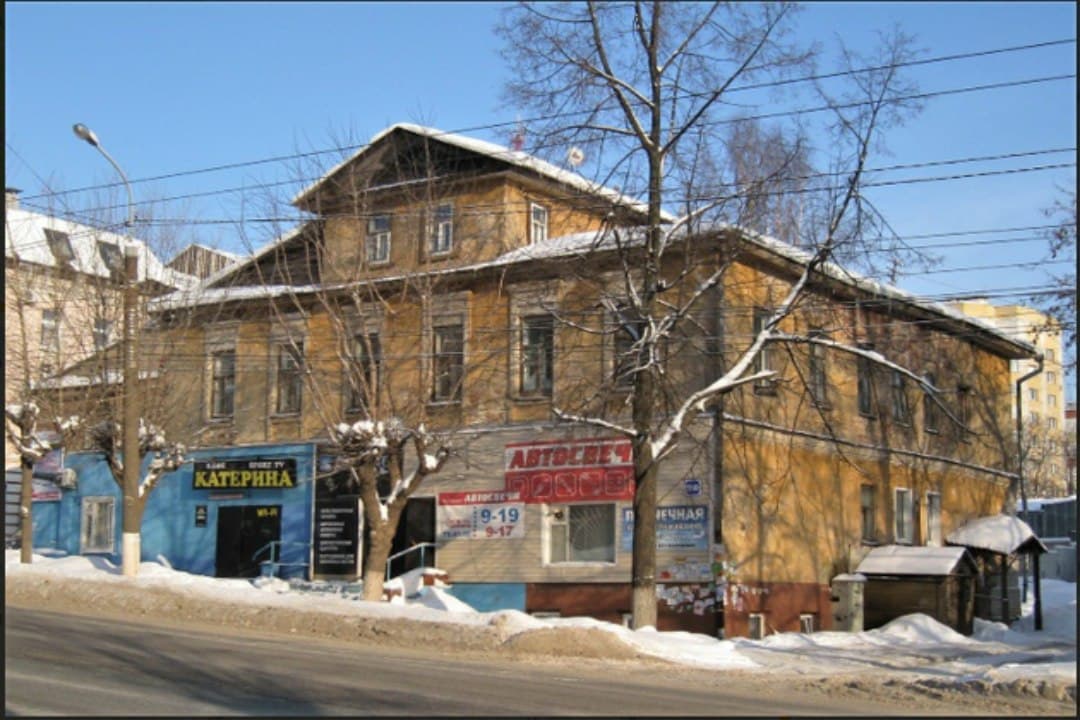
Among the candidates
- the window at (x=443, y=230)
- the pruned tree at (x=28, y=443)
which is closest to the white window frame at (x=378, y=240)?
the window at (x=443, y=230)

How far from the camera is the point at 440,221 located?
29.6 m

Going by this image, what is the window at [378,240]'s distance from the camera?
3050 centimetres

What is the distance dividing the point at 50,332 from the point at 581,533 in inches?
552

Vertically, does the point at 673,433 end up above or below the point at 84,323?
below

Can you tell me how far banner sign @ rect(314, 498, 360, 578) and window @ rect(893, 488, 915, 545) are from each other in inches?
527

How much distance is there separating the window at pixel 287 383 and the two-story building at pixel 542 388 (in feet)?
0.17

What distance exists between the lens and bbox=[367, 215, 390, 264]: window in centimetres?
3050

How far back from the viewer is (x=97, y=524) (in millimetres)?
35594

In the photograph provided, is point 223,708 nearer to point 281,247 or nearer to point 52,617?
point 52,617

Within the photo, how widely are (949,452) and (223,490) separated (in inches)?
763

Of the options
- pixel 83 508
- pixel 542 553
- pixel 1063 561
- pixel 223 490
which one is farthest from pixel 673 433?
pixel 1063 561

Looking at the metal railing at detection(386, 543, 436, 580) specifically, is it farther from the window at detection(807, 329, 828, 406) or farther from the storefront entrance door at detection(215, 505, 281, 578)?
the window at detection(807, 329, 828, 406)

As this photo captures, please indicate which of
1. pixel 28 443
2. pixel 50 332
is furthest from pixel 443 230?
pixel 28 443

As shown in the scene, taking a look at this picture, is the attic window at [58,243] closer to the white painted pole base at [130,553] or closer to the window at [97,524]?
the window at [97,524]
